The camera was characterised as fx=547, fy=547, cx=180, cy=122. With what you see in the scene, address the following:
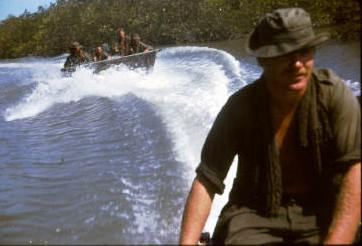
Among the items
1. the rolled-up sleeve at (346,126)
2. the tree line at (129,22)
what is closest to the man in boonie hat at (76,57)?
the tree line at (129,22)

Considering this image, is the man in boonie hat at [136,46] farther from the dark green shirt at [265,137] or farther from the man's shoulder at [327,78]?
the man's shoulder at [327,78]

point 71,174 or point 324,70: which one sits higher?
point 324,70

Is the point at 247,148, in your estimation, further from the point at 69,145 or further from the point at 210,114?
the point at 69,145

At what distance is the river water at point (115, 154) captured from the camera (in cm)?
484

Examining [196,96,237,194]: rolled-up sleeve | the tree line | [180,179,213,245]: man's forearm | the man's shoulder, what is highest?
the man's shoulder

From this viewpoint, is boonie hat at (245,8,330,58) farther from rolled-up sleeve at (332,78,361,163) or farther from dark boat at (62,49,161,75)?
dark boat at (62,49,161,75)

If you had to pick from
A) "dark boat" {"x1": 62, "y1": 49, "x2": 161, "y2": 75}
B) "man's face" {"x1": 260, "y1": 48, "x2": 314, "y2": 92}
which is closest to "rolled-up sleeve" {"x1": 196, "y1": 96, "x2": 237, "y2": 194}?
"man's face" {"x1": 260, "y1": 48, "x2": 314, "y2": 92}

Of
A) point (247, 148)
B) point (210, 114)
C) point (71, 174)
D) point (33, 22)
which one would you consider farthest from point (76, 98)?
point (33, 22)

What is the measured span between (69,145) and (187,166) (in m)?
3.41

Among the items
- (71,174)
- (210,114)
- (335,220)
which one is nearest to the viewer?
(335,220)

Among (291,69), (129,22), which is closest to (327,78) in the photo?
(291,69)

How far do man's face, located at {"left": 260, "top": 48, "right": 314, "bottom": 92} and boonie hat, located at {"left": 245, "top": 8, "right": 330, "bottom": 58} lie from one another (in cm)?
4

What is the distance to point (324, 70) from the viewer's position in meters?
2.43

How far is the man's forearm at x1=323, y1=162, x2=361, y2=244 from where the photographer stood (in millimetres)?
2227
